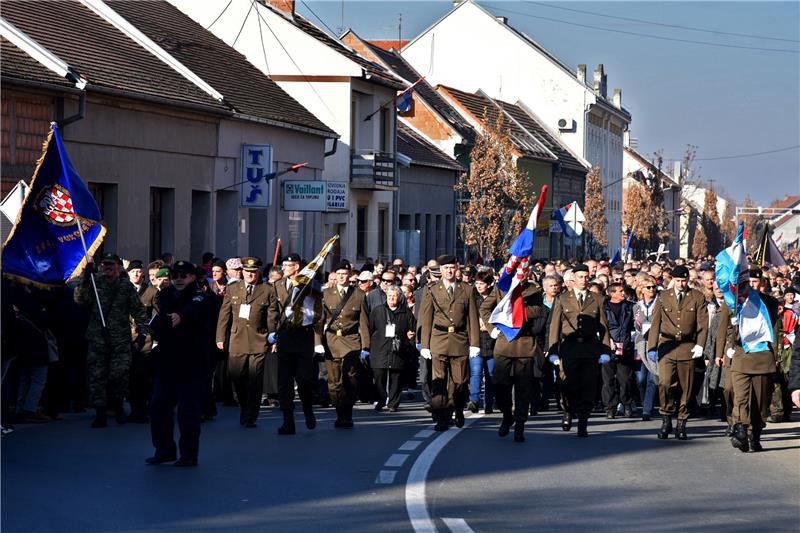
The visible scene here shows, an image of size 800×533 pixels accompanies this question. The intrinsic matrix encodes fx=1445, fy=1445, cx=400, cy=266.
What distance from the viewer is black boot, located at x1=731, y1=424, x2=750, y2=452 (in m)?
14.0

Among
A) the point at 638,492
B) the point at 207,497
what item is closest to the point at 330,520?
the point at 207,497

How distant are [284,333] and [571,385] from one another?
3.16m

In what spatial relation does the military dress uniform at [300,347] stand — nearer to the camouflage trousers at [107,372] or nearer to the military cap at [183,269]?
the camouflage trousers at [107,372]

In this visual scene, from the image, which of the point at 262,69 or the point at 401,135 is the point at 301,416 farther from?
the point at 401,135

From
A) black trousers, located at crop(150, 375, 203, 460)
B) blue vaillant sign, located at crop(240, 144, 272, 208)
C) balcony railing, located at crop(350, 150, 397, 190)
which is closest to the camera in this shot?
black trousers, located at crop(150, 375, 203, 460)

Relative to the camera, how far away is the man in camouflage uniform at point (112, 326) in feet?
49.3

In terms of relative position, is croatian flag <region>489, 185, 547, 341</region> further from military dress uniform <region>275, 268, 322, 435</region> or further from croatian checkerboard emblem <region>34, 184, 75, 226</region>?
croatian checkerboard emblem <region>34, 184, 75, 226</region>

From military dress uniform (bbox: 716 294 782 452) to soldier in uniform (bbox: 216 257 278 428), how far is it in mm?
4962

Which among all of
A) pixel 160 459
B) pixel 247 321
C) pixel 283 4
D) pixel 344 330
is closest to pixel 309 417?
pixel 247 321

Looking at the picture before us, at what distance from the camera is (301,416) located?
16.8m

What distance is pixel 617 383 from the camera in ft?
60.1

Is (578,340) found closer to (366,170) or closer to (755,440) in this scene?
(755,440)

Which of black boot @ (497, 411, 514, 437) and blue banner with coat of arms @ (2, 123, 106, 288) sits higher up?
blue banner with coat of arms @ (2, 123, 106, 288)

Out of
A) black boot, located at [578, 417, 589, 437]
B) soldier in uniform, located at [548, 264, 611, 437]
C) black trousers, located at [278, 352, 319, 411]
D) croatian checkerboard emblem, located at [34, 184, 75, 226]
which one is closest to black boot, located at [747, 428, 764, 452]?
black boot, located at [578, 417, 589, 437]
